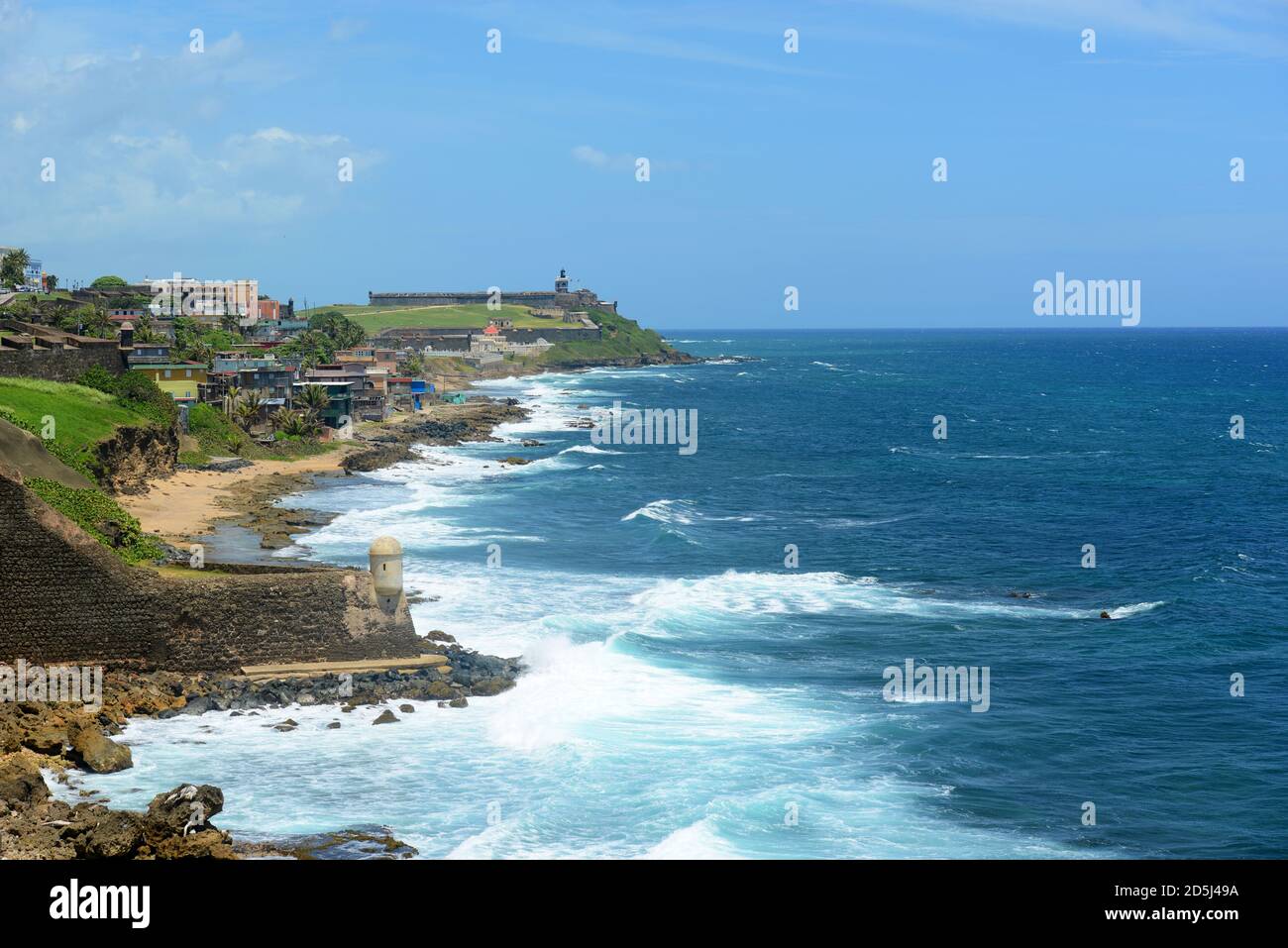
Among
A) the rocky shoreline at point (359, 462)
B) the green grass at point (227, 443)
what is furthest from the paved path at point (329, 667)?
the green grass at point (227, 443)

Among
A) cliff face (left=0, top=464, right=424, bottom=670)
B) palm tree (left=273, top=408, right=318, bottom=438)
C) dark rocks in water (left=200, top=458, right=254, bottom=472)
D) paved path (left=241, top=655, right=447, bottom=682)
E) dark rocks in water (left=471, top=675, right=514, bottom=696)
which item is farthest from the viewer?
palm tree (left=273, top=408, right=318, bottom=438)

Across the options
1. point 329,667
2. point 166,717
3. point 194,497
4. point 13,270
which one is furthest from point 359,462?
point 13,270

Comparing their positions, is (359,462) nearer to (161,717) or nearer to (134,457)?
(134,457)

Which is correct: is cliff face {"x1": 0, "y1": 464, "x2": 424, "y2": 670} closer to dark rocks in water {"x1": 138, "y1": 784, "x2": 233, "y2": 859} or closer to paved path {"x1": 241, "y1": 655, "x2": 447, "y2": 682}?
paved path {"x1": 241, "y1": 655, "x2": 447, "y2": 682}

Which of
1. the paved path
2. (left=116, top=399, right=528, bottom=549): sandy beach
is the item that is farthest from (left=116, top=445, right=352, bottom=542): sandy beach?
the paved path
